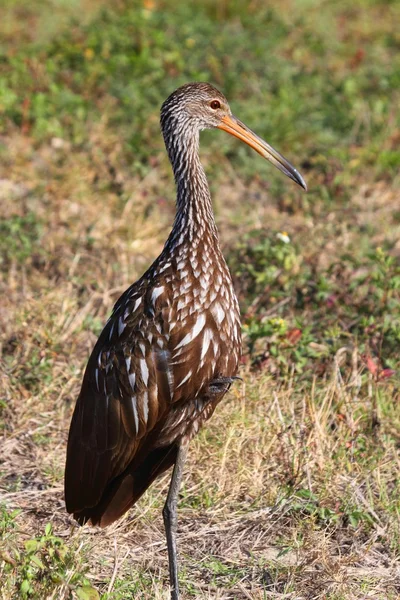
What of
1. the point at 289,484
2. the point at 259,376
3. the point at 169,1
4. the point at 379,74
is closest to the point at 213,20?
the point at 169,1

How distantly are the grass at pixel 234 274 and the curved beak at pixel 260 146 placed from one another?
888 mm

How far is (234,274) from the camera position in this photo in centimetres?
560

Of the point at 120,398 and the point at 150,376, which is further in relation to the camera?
the point at 120,398

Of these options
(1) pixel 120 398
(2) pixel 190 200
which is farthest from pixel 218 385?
(2) pixel 190 200

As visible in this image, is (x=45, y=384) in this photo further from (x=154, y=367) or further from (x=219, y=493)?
(x=154, y=367)

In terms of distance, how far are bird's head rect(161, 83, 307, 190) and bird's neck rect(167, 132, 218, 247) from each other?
57mm

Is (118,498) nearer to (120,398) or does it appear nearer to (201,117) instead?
(120,398)

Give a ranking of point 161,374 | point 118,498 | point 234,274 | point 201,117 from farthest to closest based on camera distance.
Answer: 1. point 234,274
2. point 201,117
3. point 118,498
4. point 161,374

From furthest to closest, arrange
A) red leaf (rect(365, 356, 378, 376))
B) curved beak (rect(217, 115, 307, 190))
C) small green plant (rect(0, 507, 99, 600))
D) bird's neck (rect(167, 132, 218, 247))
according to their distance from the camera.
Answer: red leaf (rect(365, 356, 378, 376)) → curved beak (rect(217, 115, 307, 190)) → bird's neck (rect(167, 132, 218, 247)) → small green plant (rect(0, 507, 99, 600))

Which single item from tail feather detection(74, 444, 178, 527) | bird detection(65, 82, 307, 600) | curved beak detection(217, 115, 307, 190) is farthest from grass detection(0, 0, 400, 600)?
curved beak detection(217, 115, 307, 190)

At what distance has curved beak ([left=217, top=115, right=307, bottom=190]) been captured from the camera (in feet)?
13.9

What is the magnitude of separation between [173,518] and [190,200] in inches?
46.2

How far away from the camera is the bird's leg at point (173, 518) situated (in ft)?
12.2

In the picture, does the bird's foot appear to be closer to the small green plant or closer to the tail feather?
the tail feather
